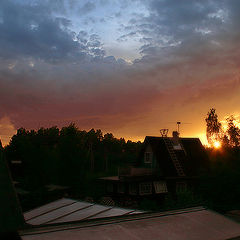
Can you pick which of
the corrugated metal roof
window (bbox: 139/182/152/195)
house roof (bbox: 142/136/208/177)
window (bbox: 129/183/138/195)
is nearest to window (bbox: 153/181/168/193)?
window (bbox: 139/182/152/195)

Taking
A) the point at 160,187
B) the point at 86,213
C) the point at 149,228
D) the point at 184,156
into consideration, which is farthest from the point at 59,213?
the point at 184,156

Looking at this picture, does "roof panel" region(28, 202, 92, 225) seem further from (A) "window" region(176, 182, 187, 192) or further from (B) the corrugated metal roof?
(A) "window" region(176, 182, 187, 192)

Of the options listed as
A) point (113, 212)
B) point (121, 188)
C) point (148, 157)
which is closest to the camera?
point (113, 212)

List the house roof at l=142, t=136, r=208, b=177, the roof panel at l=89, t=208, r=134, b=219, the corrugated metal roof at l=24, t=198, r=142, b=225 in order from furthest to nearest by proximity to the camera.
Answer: the house roof at l=142, t=136, r=208, b=177
the corrugated metal roof at l=24, t=198, r=142, b=225
the roof panel at l=89, t=208, r=134, b=219

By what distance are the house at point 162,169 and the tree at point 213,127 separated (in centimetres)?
1855

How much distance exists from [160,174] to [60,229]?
26.3 m

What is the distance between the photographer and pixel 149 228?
24.3 feet

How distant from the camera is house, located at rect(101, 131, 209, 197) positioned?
3098cm

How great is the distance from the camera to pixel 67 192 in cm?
2969

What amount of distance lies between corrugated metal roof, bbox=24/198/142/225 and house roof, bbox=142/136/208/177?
20915 millimetres

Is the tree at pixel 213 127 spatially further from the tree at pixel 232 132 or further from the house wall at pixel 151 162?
the house wall at pixel 151 162

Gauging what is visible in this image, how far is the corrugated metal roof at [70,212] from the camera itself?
390 inches

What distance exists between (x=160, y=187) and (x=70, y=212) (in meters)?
21.7

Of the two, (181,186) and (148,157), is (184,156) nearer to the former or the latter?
(181,186)
